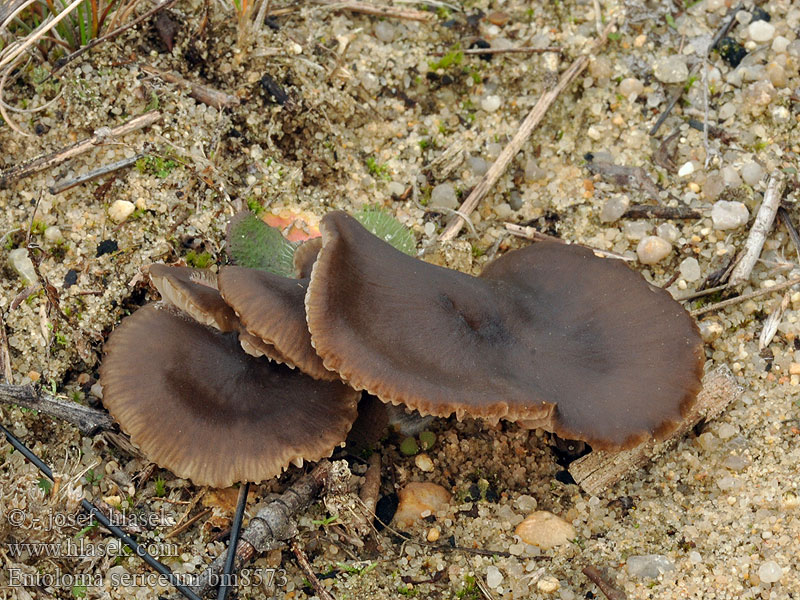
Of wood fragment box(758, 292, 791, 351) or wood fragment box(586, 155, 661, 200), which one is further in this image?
wood fragment box(586, 155, 661, 200)

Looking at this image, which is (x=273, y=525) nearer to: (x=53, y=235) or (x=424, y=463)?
(x=424, y=463)

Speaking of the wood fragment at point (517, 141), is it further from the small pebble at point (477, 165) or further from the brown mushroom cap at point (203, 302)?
the brown mushroom cap at point (203, 302)

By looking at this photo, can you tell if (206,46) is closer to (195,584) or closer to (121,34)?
(121,34)

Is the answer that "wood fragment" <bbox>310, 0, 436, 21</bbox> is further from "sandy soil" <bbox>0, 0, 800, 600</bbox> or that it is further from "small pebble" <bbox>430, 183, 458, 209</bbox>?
"small pebble" <bbox>430, 183, 458, 209</bbox>

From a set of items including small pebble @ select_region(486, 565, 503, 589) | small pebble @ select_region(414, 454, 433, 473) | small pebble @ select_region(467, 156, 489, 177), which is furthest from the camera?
small pebble @ select_region(467, 156, 489, 177)

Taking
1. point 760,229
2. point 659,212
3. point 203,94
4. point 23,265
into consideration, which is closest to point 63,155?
point 23,265

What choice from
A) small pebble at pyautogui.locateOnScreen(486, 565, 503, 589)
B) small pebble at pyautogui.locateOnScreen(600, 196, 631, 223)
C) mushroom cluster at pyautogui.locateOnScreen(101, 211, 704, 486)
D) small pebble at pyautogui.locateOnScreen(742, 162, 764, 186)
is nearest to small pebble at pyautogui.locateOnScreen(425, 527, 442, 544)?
small pebble at pyautogui.locateOnScreen(486, 565, 503, 589)
